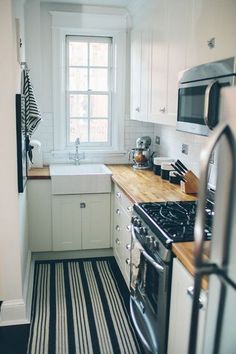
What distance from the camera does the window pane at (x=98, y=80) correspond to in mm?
3850

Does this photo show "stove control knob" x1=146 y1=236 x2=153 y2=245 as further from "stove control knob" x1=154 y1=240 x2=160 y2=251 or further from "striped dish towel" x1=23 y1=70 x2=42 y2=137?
"striped dish towel" x1=23 y1=70 x2=42 y2=137

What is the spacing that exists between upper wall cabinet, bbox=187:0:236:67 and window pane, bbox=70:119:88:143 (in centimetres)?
196

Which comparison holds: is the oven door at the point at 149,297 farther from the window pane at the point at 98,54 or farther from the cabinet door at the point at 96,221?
the window pane at the point at 98,54

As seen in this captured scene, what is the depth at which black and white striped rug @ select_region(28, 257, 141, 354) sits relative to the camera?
7.32 feet

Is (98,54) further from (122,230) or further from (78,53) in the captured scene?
(122,230)

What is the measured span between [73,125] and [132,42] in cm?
110

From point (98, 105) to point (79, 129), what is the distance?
35 cm

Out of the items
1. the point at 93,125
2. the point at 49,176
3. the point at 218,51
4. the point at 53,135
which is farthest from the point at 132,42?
the point at 218,51

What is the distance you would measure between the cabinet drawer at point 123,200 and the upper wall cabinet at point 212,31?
1.11m

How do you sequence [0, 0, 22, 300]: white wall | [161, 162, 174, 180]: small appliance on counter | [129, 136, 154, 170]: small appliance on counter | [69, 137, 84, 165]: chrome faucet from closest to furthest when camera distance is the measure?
[0, 0, 22, 300]: white wall, [161, 162, 174, 180]: small appliance on counter, [129, 136, 154, 170]: small appliance on counter, [69, 137, 84, 165]: chrome faucet

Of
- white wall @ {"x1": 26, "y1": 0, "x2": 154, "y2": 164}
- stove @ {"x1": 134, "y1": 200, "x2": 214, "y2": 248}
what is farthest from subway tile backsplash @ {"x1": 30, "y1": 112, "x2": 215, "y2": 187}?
stove @ {"x1": 134, "y1": 200, "x2": 214, "y2": 248}

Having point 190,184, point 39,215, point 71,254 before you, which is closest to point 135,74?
point 190,184

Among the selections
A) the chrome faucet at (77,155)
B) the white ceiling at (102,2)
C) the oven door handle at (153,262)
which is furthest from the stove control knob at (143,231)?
the white ceiling at (102,2)

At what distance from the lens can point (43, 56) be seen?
11.8 ft
